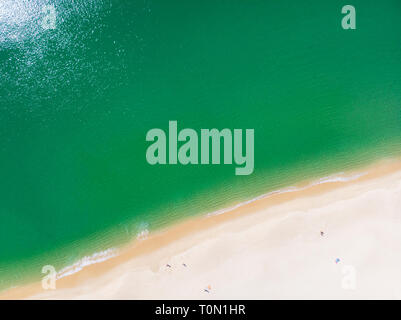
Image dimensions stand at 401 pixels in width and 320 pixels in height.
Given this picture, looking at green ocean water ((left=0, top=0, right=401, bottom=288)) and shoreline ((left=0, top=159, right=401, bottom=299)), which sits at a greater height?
green ocean water ((left=0, top=0, right=401, bottom=288))

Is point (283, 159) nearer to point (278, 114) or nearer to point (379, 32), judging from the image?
point (278, 114)

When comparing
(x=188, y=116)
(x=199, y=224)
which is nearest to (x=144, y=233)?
(x=199, y=224)

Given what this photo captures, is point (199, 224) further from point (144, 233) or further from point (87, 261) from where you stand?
point (87, 261)

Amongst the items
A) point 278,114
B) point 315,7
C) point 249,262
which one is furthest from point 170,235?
point 315,7

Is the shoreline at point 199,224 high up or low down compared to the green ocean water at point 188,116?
down

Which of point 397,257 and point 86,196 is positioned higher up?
point 86,196
